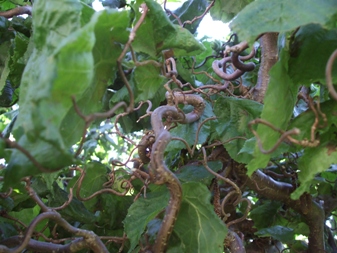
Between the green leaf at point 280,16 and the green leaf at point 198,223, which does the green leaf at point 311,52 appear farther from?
the green leaf at point 198,223

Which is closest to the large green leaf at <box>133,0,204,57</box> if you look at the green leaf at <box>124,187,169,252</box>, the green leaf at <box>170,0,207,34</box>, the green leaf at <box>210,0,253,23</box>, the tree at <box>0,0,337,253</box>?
the tree at <box>0,0,337,253</box>

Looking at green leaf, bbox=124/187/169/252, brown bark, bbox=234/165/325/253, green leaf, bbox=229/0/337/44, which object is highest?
green leaf, bbox=229/0/337/44

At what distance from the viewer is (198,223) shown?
21.9 inches

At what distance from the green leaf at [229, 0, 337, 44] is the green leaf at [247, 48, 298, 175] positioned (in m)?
0.06

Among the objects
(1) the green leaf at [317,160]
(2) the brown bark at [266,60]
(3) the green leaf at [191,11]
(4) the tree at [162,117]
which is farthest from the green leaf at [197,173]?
(3) the green leaf at [191,11]

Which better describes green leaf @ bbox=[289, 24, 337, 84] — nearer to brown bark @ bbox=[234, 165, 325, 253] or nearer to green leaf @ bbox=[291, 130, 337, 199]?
green leaf @ bbox=[291, 130, 337, 199]

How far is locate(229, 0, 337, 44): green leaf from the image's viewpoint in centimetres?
38

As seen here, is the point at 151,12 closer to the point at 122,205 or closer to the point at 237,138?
the point at 237,138

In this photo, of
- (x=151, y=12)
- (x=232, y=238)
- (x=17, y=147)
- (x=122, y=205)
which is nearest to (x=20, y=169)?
(x=17, y=147)

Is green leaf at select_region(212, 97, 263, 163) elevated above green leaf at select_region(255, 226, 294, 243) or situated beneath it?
elevated above

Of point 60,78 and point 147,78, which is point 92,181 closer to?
point 147,78

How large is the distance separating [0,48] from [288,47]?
0.46 m

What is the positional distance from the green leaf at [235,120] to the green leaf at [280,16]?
9.7 inches

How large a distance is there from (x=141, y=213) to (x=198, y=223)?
0.09 m
